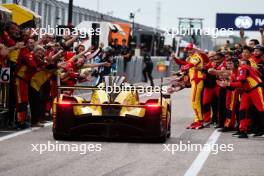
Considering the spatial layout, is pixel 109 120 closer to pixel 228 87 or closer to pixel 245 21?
pixel 228 87

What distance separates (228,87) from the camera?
67.6 ft

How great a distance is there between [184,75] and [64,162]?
896cm

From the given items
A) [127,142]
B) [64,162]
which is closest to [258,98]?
[127,142]

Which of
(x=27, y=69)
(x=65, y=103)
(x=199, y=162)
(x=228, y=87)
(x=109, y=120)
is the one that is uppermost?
(x=27, y=69)

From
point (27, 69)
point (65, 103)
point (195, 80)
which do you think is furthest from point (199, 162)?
point (195, 80)

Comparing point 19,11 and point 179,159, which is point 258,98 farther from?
point 19,11

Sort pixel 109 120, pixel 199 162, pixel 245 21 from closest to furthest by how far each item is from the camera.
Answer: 1. pixel 199 162
2. pixel 109 120
3. pixel 245 21

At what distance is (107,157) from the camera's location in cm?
1459

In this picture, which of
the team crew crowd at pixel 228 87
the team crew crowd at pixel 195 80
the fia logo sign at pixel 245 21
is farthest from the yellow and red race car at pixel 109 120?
the fia logo sign at pixel 245 21

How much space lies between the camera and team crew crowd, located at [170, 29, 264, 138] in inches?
752

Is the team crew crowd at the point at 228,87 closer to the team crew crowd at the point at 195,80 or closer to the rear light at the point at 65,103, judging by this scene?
the team crew crowd at the point at 195,80

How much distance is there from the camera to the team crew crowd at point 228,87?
19094 millimetres

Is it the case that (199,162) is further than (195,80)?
No

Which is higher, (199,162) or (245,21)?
(245,21)
